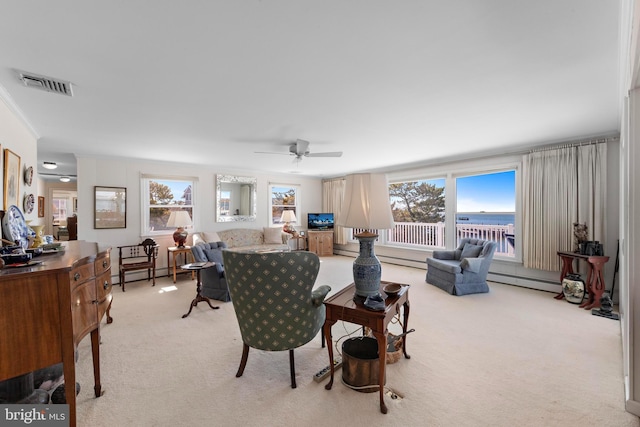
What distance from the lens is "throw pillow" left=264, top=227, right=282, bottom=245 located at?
21.8ft

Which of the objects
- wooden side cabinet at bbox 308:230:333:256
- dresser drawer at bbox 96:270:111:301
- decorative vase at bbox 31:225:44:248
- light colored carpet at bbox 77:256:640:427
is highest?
decorative vase at bbox 31:225:44:248

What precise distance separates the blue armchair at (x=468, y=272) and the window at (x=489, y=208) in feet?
2.66

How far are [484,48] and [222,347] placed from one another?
316cm

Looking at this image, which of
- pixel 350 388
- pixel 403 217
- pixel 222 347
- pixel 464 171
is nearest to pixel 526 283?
pixel 464 171

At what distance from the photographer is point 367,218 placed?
6.54 feet

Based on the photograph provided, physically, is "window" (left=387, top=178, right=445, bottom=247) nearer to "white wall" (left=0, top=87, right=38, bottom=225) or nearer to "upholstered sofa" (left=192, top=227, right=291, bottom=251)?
"upholstered sofa" (left=192, top=227, right=291, bottom=251)

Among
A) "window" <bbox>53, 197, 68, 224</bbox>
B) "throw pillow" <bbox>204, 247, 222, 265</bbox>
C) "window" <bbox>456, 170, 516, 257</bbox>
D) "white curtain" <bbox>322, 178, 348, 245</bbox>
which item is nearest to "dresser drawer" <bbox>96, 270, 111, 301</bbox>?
"throw pillow" <bbox>204, 247, 222, 265</bbox>

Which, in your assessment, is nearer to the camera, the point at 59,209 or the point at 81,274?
the point at 81,274

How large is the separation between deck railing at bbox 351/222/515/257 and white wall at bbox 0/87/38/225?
500 centimetres

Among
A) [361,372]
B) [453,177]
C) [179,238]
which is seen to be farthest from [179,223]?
[453,177]

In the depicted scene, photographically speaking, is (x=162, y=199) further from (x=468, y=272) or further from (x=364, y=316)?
(x=468, y=272)

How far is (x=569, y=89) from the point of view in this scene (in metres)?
2.32

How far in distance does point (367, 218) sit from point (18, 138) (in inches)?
141

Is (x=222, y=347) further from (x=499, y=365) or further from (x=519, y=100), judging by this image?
(x=519, y=100)
